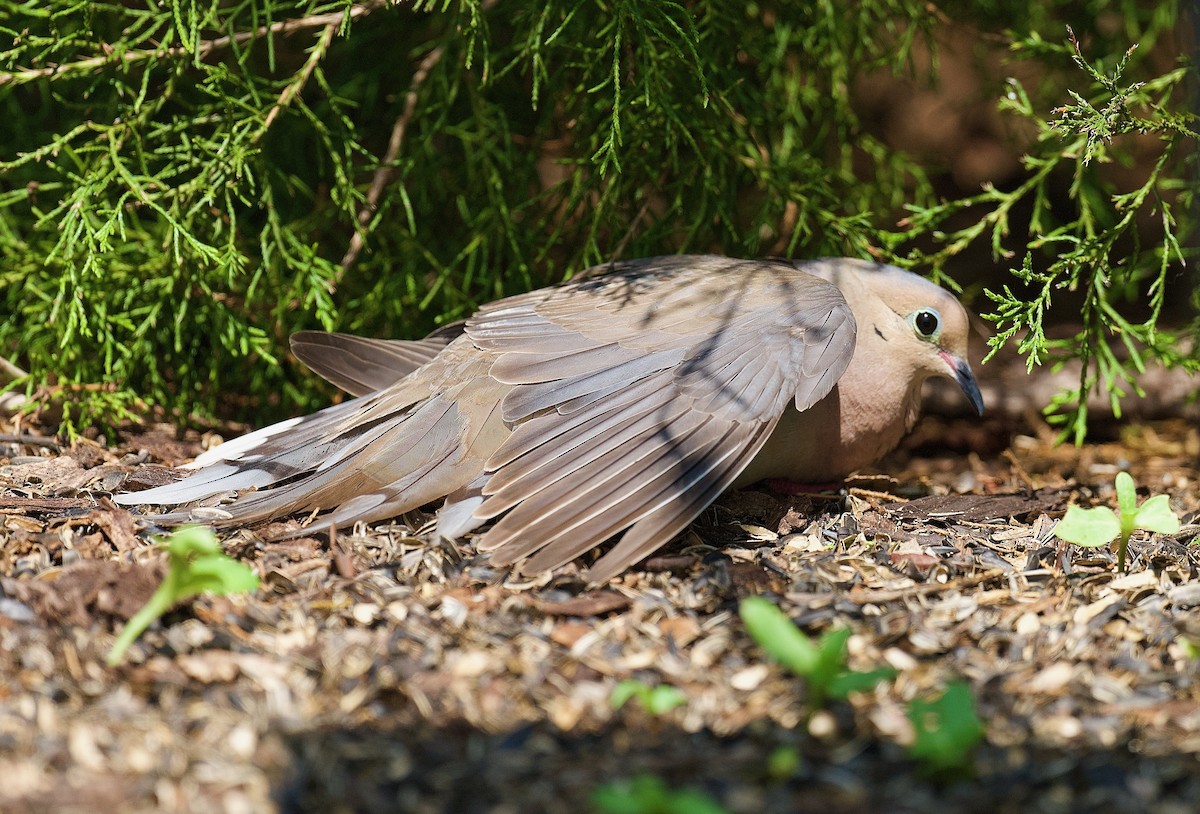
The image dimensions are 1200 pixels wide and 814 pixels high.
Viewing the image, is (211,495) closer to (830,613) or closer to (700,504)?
(700,504)

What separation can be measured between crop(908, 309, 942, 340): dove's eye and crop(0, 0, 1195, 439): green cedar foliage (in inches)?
12.9

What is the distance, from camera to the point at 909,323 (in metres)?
3.99

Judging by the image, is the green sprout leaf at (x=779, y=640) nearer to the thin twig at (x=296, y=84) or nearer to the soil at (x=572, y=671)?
the soil at (x=572, y=671)

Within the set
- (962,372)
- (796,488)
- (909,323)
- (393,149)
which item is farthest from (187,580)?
(962,372)

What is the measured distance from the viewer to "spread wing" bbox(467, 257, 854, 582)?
117 inches

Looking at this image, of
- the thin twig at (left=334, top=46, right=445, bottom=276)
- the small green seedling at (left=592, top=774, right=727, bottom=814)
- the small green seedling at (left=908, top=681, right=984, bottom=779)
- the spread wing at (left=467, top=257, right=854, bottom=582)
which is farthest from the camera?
the thin twig at (left=334, top=46, right=445, bottom=276)

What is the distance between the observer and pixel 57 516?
3301 mm

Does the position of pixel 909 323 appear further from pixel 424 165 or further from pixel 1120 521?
pixel 424 165

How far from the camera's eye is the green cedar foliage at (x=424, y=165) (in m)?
3.85

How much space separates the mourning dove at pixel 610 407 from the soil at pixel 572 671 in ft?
0.57

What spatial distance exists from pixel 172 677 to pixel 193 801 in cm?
46

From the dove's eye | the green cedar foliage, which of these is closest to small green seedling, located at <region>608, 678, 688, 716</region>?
the green cedar foliage

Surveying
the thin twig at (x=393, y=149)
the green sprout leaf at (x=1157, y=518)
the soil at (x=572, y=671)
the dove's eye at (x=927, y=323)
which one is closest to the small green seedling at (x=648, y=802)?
the soil at (x=572, y=671)

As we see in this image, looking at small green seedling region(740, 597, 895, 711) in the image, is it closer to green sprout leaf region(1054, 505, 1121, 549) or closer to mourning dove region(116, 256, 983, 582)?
mourning dove region(116, 256, 983, 582)
